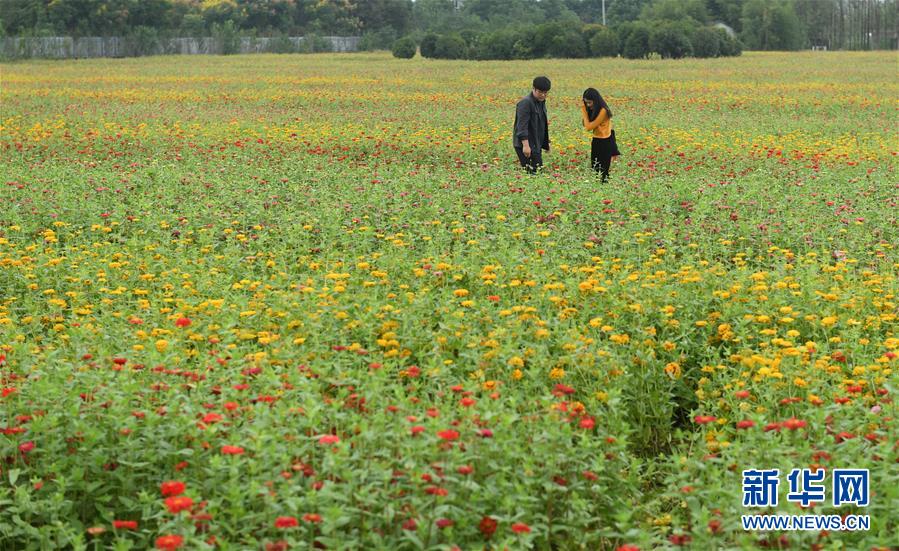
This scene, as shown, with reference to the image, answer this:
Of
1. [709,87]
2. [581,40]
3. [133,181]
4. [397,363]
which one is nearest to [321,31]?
[581,40]

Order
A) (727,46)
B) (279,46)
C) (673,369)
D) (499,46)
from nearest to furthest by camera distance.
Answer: (673,369) < (499,46) < (727,46) < (279,46)

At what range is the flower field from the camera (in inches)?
157

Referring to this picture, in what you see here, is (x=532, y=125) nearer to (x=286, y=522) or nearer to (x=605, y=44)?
(x=286, y=522)

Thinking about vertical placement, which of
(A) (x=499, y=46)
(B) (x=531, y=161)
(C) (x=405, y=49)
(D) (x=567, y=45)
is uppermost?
(C) (x=405, y=49)

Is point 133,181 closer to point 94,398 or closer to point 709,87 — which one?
point 94,398

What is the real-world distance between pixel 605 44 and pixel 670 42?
3.18m

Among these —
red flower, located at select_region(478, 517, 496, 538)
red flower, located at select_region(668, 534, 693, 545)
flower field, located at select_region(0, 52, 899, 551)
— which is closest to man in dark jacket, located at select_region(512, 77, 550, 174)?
flower field, located at select_region(0, 52, 899, 551)

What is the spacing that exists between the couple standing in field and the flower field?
1.32 ft

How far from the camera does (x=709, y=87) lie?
29312mm

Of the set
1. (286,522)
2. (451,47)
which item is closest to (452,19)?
(451,47)

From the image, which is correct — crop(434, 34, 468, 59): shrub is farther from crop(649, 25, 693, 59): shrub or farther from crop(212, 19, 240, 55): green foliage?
crop(212, 19, 240, 55): green foliage

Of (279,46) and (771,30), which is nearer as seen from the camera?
(279,46)

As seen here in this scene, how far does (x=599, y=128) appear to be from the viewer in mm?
12055

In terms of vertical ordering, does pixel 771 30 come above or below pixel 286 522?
above
